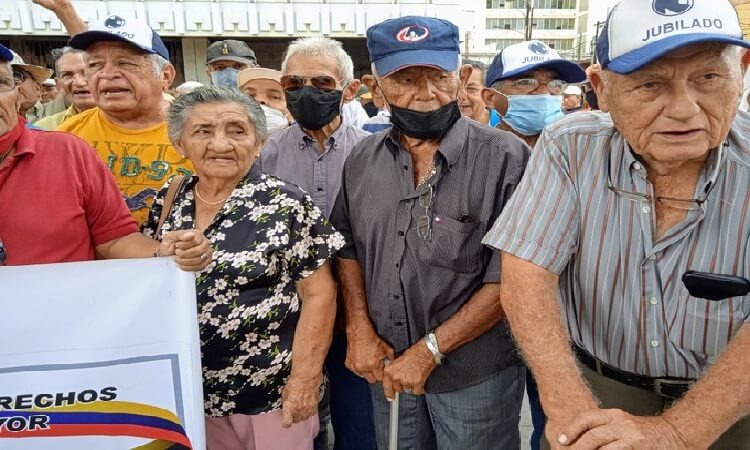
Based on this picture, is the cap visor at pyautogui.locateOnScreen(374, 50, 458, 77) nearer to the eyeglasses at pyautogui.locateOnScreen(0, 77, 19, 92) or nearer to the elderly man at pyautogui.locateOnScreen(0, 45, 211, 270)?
the elderly man at pyautogui.locateOnScreen(0, 45, 211, 270)

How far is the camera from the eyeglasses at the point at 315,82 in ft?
9.11

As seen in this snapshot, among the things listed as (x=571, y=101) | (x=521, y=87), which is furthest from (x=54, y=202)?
(x=571, y=101)

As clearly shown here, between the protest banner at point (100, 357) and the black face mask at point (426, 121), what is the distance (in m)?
0.99

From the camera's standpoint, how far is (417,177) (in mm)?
2070

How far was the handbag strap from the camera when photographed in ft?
7.18

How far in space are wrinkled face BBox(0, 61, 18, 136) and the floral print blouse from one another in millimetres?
636

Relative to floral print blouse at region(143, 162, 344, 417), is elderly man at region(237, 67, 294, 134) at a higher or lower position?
higher

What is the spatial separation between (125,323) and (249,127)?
890 mm

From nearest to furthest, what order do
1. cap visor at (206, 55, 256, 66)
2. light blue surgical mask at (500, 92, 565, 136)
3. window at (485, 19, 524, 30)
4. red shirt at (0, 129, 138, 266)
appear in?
red shirt at (0, 129, 138, 266), light blue surgical mask at (500, 92, 565, 136), cap visor at (206, 55, 256, 66), window at (485, 19, 524, 30)

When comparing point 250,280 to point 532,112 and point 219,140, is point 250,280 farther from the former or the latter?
point 532,112

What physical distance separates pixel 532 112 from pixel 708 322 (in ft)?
7.03

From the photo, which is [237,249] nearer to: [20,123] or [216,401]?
[216,401]

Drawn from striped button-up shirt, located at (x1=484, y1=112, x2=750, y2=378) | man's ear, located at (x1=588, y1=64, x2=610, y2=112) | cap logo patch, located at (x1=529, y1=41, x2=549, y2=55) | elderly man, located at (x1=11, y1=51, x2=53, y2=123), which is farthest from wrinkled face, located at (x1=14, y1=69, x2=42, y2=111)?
cap logo patch, located at (x1=529, y1=41, x2=549, y2=55)

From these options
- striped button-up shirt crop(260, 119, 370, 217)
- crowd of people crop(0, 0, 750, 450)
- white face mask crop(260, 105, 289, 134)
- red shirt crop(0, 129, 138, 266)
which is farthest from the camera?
white face mask crop(260, 105, 289, 134)
